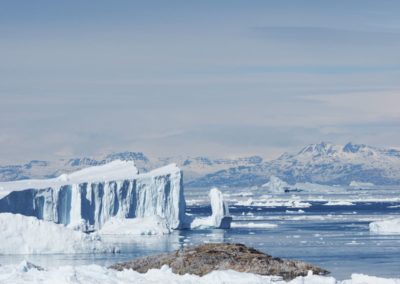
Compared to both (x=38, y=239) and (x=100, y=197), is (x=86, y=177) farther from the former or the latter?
(x=38, y=239)

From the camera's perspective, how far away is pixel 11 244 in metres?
40.4

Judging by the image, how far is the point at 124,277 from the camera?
24844 millimetres

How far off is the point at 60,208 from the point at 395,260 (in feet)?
70.8

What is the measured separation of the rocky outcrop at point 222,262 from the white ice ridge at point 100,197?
22.4 meters

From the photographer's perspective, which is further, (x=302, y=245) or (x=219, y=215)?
(x=219, y=215)

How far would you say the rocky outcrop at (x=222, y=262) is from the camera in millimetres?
28172

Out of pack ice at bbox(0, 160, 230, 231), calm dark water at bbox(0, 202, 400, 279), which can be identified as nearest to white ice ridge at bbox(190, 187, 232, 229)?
pack ice at bbox(0, 160, 230, 231)

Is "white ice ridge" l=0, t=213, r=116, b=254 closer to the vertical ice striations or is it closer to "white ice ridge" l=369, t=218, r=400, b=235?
"white ice ridge" l=369, t=218, r=400, b=235

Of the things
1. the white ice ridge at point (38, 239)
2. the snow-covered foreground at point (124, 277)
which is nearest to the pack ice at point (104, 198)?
the white ice ridge at point (38, 239)

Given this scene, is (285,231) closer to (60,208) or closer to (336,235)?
(336,235)

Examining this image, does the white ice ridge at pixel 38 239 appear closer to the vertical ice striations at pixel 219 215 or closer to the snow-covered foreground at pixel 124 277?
the snow-covered foreground at pixel 124 277

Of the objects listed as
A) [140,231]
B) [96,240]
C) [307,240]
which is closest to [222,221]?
[140,231]

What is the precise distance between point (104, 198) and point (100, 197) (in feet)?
0.72

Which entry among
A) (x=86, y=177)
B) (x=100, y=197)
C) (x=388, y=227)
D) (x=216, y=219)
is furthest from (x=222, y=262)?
(x=216, y=219)
